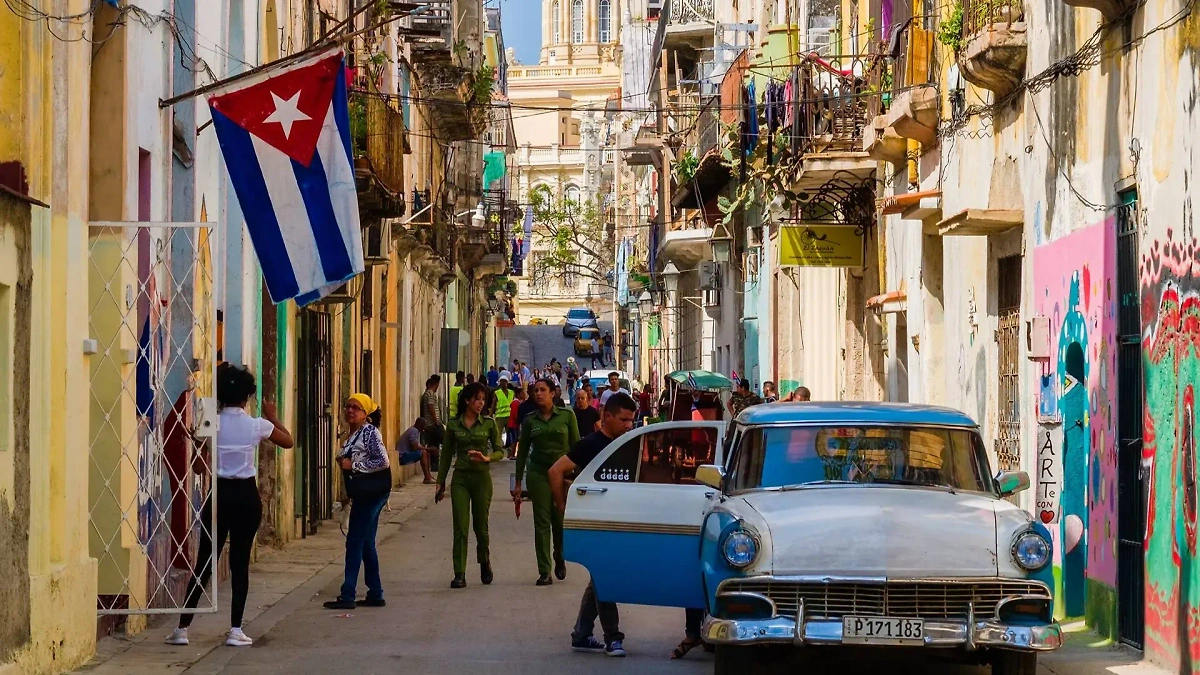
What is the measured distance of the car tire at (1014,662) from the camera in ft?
29.8

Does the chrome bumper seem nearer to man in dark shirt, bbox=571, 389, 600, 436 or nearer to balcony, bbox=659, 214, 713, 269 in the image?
man in dark shirt, bbox=571, 389, 600, 436

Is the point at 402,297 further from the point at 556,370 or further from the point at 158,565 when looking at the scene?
the point at 556,370

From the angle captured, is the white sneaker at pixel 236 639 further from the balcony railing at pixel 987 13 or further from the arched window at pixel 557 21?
the arched window at pixel 557 21

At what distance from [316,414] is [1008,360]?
8810mm

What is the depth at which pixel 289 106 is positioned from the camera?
1184 centimetres

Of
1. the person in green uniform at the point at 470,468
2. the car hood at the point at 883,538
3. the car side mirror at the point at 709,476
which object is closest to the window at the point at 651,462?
the car side mirror at the point at 709,476

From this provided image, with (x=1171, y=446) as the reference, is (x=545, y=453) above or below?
below

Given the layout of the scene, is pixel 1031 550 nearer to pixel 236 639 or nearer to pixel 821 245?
pixel 236 639

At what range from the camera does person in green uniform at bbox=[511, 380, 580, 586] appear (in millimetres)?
15258

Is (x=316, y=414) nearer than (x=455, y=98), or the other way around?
(x=316, y=414)

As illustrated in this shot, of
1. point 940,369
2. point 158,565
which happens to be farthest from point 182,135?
point 940,369

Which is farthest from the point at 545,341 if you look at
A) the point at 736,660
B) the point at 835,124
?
the point at 736,660

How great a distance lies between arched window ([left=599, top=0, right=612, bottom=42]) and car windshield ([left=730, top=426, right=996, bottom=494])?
131989 millimetres

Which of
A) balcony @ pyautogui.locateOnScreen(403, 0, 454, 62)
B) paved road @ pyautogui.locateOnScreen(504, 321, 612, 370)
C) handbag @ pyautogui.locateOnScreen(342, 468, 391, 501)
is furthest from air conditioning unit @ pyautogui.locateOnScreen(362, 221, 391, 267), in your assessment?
paved road @ pyautogui.locateOnScreen(504, 321, 612, 370)
